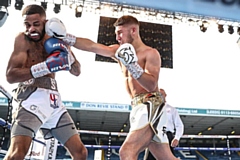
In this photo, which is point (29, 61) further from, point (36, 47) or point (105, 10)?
point (105, 10)

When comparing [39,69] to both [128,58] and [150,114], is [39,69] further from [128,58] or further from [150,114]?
[150,114]

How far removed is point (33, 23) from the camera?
1484 mm

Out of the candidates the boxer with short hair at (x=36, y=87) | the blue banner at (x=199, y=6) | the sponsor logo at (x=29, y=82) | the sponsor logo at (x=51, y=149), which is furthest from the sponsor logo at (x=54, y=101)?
the sponsor logo at (x=51, y=149)

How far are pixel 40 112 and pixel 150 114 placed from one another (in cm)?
59

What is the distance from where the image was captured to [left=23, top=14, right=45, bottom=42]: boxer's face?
1.48 m

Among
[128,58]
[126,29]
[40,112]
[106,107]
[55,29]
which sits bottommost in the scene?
[40,112]

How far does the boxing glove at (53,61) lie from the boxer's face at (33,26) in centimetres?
8

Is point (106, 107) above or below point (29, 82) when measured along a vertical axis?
above

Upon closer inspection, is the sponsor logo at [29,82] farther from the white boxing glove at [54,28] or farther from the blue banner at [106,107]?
the blue banner at [106,107]

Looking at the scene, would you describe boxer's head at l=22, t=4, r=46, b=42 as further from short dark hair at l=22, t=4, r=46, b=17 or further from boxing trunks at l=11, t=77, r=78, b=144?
boxing trunks at l=11, t=77, r=78, b=144

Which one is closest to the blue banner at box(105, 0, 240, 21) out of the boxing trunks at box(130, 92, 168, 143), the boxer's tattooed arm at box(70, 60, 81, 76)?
the boxing trunks at box(130, 92, 168, 143)

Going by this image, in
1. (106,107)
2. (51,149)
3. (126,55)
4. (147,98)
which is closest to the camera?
(126,55)

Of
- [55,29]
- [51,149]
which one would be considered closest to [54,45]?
[55,29]

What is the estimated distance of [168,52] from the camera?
6965 mm
